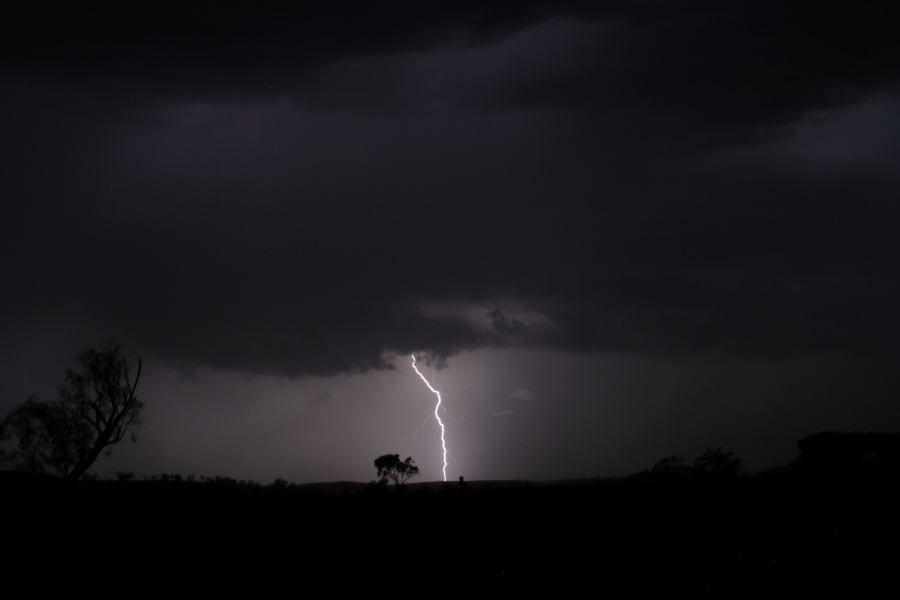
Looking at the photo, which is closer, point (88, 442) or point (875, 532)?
point (875, 532)

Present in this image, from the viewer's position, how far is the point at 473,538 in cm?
1842

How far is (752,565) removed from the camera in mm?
17422

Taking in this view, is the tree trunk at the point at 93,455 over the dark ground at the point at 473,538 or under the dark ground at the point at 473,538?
over

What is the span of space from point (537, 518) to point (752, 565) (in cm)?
490

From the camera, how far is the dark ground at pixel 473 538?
1652 cm

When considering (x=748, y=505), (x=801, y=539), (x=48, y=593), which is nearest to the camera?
(x=48, y=593)

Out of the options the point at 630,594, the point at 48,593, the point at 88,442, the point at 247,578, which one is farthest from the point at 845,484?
the point at 88,442

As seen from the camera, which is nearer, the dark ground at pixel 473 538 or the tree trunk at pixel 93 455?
the dark ground at pixel 473 538

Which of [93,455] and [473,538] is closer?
[473,538]

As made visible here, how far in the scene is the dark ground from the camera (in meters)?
16.5

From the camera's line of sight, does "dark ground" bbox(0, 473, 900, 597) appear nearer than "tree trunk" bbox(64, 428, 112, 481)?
Yes

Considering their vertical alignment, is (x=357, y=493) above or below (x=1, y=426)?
below

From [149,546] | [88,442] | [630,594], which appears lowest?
[630,594]

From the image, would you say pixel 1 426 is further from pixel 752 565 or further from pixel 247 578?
pixel 752 565
